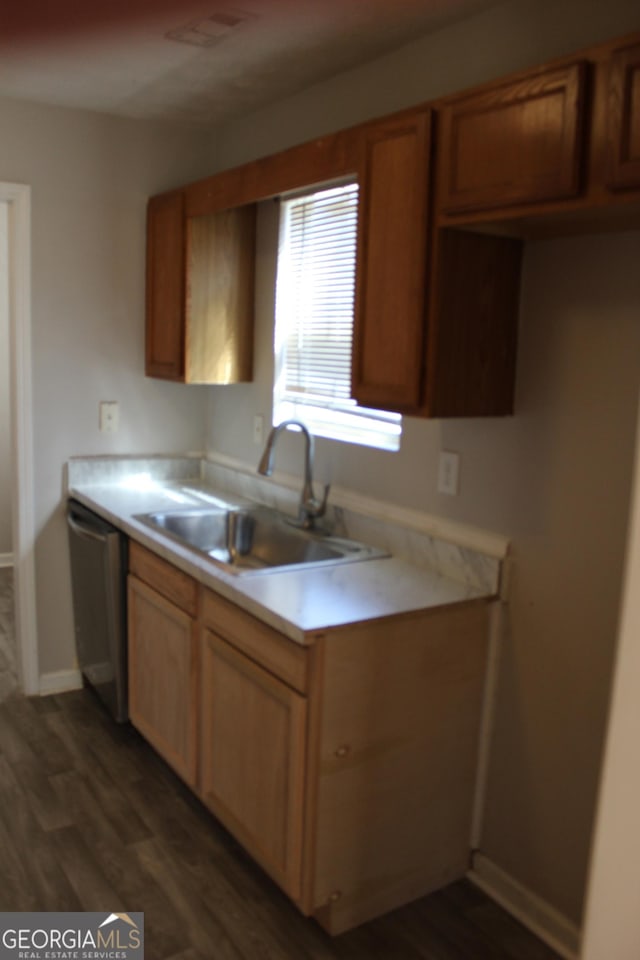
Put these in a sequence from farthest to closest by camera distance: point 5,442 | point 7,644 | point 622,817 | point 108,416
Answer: point 5,442
point 7,644
point 108,416
point 622,817

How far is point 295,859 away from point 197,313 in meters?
1.96

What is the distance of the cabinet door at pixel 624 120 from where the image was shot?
4.75 ft

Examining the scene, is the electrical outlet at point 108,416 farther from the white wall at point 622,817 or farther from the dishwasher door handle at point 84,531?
the white wall at point 622,817

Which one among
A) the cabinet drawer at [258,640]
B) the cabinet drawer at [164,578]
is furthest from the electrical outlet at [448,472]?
the cabinet drawer at [164,578]

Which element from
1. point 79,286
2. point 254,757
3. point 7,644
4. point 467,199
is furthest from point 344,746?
point 7,644

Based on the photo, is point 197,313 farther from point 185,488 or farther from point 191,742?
point 191,742

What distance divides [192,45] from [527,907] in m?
2.55

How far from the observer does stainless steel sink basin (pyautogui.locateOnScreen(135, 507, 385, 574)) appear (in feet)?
9.07

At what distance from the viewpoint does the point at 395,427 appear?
2561 millimetres

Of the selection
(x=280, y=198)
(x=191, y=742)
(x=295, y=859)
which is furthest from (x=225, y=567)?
(x=280, y=198)

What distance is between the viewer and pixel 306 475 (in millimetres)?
2744

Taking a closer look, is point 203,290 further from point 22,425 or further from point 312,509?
point 312,509

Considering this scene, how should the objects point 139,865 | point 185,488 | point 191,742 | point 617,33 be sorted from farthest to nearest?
point 185,488 → point 191,742 → point 139,865 → point 617,33

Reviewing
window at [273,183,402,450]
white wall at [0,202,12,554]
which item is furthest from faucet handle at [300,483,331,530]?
white wall at [0,202,12,554]
